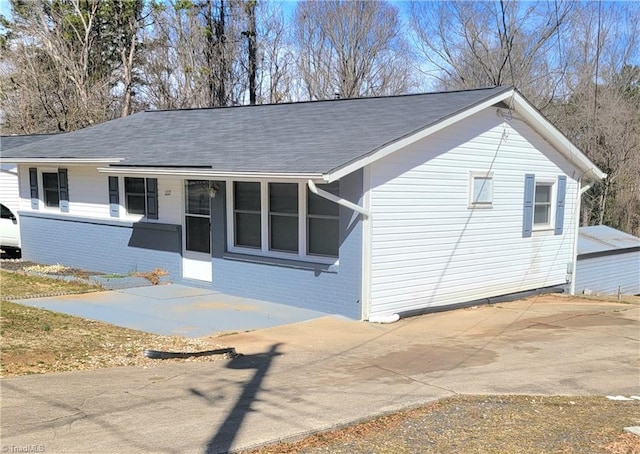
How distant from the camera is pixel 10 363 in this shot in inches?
251

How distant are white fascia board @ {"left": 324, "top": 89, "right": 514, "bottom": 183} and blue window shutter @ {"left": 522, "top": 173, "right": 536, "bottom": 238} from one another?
196 centimetres

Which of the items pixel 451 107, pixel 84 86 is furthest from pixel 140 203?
pixel 84 86

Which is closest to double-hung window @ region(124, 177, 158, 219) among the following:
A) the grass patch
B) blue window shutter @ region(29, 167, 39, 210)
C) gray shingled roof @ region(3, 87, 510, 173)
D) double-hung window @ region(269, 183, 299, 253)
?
gray shingled roof @ region(3, 87, 510, 173)

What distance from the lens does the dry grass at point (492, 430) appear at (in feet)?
14.4

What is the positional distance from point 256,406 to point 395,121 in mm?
6759

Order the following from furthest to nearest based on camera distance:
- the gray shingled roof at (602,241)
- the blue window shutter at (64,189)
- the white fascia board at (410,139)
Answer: the gray shingled roof at (602,241) < the blue window shutter at (64,189) < the white fascia board at (410,139)

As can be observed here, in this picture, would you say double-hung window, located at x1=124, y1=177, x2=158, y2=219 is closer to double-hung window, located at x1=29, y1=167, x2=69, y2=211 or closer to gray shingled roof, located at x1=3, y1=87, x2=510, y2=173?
gray shingled roof, located at x1=3, y1=87, x2=510, y2=173

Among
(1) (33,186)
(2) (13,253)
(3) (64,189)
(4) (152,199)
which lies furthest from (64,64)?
(4) (152,199)

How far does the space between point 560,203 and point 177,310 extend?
8.78 metres

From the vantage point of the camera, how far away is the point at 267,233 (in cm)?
1096

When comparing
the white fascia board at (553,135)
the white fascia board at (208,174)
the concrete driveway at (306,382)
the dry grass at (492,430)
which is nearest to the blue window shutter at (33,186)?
the white fascia board at (208,174)

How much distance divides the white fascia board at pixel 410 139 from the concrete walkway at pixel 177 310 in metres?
2.52

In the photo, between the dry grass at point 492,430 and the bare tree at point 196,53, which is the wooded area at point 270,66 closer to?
the bare tree at point 196,53

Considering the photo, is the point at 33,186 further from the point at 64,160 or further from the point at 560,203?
the point at 560,203
